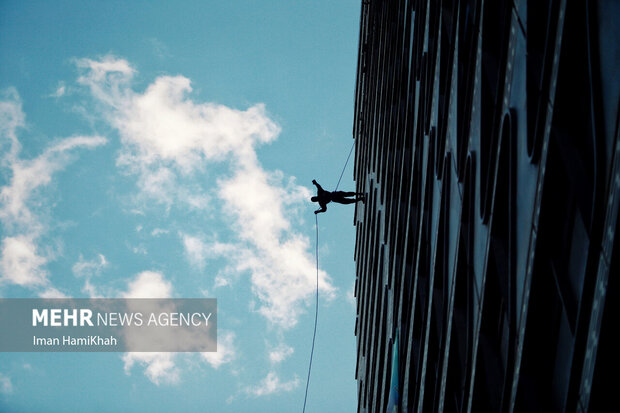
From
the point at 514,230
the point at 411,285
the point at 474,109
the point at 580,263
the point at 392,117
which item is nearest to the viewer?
the point at 580,263

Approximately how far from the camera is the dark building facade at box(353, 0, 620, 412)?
7.86m

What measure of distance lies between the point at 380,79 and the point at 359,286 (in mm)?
15704

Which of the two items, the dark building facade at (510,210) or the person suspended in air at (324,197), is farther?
the person suspended in air at (324,197)

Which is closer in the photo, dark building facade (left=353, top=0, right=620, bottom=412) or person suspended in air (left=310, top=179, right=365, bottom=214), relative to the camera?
dark building facade (left=353, top=0, right=620, bottom=412)

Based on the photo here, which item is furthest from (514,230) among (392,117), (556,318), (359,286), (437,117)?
(359,286)

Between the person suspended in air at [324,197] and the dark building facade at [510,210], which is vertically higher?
the person suspended in air at [324,197]

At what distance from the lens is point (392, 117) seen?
99.2 feet

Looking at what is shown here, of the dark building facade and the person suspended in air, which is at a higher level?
the person suspended in air

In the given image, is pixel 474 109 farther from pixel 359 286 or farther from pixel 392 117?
pixel 359 286

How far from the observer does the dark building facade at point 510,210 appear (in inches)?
309

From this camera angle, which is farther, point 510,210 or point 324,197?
point 324,197

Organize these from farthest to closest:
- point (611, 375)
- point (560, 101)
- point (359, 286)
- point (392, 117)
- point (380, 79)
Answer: point (359, 286)
point (380, 79)
point (392, 117)
point (560, 101)
point (611, 375)

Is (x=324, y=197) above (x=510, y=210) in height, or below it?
above

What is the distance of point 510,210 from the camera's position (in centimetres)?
1142
